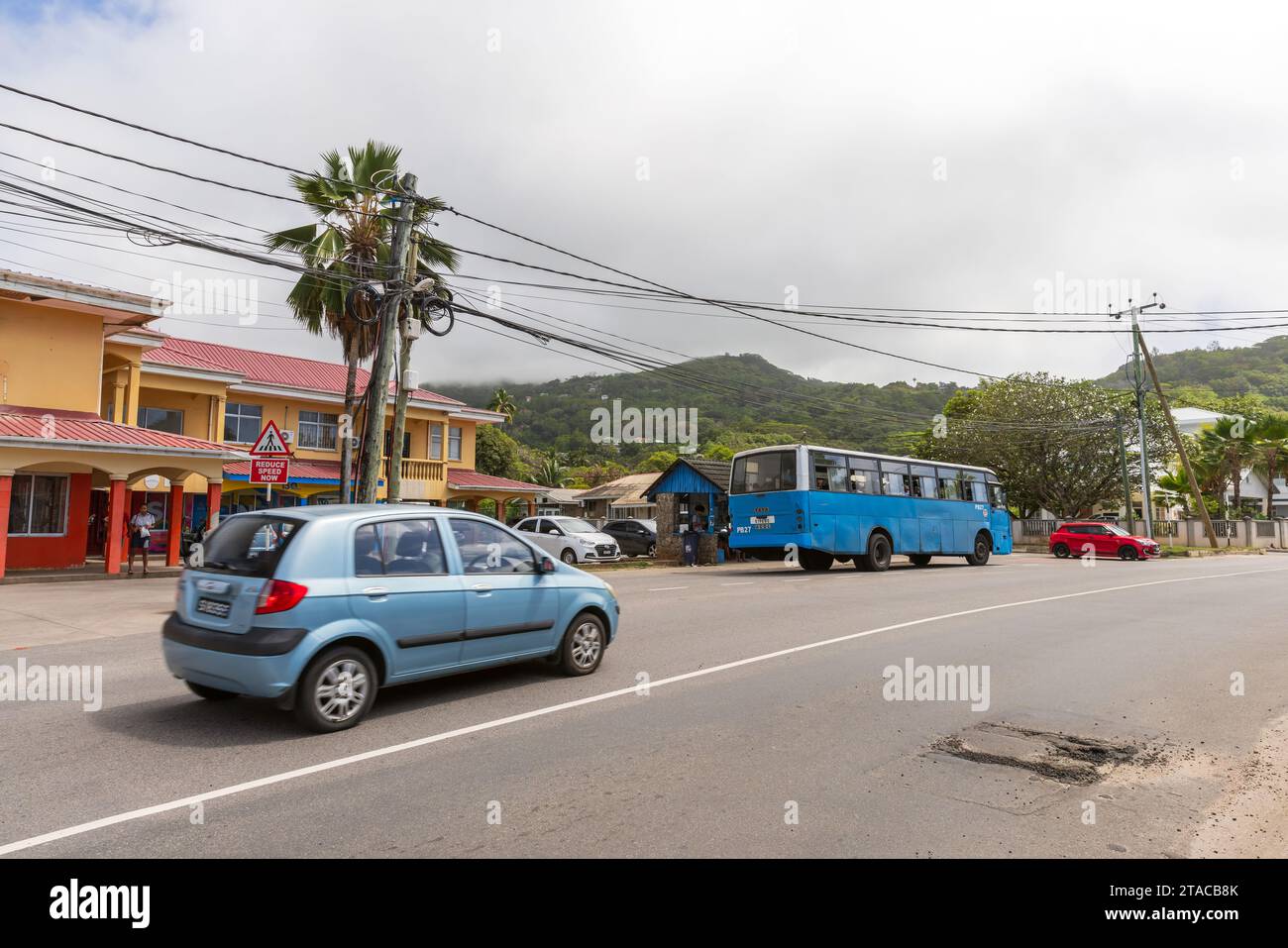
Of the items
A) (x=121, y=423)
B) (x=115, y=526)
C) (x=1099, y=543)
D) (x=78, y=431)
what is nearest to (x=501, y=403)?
(x=121, y=423)

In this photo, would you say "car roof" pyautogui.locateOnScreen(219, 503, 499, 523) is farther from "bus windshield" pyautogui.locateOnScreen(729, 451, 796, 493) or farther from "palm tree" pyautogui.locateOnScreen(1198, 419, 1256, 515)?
"palm tree" pyautogui.locateOnScreen(1198, 419, 1256, 515)

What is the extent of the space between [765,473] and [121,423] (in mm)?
18323

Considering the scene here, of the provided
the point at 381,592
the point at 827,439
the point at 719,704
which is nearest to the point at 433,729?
the point at 381,592

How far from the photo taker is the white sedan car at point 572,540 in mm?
26141

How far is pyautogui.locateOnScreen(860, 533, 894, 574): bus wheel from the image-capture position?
2217 cm

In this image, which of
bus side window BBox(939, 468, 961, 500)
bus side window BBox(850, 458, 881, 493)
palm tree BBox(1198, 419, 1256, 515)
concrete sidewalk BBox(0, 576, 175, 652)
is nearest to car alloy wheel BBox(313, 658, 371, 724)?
concrete sidewalk BBox(0, 576, 175, 652)

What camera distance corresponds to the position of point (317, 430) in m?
30.8

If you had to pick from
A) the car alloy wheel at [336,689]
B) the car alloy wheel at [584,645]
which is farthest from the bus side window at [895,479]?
the car alloy wheel at [336,689]

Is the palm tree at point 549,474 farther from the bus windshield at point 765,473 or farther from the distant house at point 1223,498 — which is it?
the bus windshield at point 765,473

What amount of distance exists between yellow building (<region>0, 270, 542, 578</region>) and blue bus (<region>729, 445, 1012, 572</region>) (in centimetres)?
977

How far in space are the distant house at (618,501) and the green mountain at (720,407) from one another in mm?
5569

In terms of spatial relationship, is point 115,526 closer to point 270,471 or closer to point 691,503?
point 270,471

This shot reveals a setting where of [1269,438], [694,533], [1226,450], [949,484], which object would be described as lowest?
[694,533]
